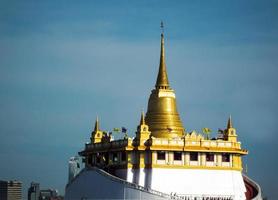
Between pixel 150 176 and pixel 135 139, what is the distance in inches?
182

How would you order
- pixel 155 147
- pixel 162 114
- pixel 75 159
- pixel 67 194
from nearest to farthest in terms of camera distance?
pixel 155 147 < pixel 162 114 < pixel 67 194 < pixel 75 159

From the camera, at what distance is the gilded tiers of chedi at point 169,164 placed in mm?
96375

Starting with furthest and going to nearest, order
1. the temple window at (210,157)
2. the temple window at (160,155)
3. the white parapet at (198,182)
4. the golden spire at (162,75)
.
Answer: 1. the golden spire at (162,75)
2. the temple window at (210,157)
3. the temple window at (160,155)
4. the white parapet at (198,182)

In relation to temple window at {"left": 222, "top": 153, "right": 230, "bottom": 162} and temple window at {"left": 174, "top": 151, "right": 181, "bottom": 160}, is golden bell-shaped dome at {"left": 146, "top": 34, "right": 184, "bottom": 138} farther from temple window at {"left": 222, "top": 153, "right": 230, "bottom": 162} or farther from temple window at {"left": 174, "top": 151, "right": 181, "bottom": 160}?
temple window at {"left": 222, "top": 153, "right": 230, "bottom": 162}

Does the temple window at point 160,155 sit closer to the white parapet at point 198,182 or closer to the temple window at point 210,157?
the white parapet at point 198,182

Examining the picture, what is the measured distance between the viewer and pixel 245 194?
334 feet

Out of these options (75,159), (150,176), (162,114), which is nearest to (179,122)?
(162,114)

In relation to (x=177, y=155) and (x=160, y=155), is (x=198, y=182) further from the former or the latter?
(x=160, y=155)

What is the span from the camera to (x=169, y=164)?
96.9 meters

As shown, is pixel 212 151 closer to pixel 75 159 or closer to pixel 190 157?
pixel 190 157

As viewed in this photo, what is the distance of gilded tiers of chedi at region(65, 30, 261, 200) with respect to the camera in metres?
96.4

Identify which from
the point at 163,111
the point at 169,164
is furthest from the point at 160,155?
the point at 163,111

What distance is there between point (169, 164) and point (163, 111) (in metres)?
8.10

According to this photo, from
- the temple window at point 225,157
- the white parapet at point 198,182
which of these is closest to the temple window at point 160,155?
the white parapet at point 198,182
